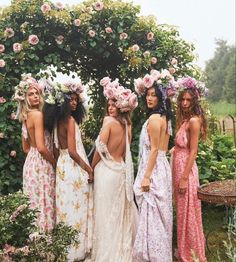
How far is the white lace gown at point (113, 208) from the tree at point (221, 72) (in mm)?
39509

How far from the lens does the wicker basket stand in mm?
4996

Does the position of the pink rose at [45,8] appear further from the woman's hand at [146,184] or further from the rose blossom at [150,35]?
the woman's hand at [146,184]

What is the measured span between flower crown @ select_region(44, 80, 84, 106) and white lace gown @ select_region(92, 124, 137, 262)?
1.86ft

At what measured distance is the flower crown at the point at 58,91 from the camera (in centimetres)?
534

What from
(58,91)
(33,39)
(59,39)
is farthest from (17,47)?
(58,91)

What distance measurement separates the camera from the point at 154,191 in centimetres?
505

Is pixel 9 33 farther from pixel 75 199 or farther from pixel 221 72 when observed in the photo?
pixel 221 72

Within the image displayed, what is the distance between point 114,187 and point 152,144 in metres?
0.72

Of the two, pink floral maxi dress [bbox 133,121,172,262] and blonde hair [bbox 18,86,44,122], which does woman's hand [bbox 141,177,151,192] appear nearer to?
pink floral maxi dress [bbox 133,121,172,262]

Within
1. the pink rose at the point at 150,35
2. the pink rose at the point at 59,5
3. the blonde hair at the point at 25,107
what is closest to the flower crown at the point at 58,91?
the blonde hair at the point at 25,107

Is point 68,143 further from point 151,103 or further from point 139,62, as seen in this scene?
point 139,62

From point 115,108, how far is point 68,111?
0.49 meters

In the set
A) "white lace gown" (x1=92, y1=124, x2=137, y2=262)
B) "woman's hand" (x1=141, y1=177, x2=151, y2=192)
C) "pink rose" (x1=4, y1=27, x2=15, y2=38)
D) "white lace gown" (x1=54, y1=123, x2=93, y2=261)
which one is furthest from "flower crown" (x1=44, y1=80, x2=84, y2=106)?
"pink rose" (x1=4, y1=27, x2=15, y2=38)

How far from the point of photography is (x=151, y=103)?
507 centimetres
